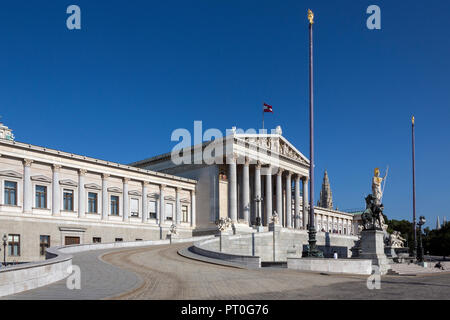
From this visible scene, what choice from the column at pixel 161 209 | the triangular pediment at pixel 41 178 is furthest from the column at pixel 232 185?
the triangular pediment at pixel 41 178

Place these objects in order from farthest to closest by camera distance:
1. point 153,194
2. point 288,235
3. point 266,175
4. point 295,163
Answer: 1. point 295,163
2. point 266,175
3. point 153,194
4. point 288,235

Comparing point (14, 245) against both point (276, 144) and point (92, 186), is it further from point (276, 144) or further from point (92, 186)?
point (276, 144)

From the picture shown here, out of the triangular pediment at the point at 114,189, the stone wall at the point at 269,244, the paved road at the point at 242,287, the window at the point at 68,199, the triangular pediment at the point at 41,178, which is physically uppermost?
the triangular pediment at the point at 41,178

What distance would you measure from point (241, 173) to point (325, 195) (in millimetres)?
98814

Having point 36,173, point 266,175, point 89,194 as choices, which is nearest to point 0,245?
point 36,173

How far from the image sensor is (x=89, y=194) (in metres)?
58.6

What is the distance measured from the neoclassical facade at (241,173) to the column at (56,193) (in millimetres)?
23923

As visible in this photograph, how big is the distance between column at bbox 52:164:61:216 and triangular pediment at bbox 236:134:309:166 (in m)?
29.6

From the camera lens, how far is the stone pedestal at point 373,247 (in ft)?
114

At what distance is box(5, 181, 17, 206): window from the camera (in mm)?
48719

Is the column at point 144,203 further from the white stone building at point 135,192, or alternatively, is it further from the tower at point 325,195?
the tower at point 325,195

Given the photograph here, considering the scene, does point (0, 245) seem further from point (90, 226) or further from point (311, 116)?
point (311, 116)
